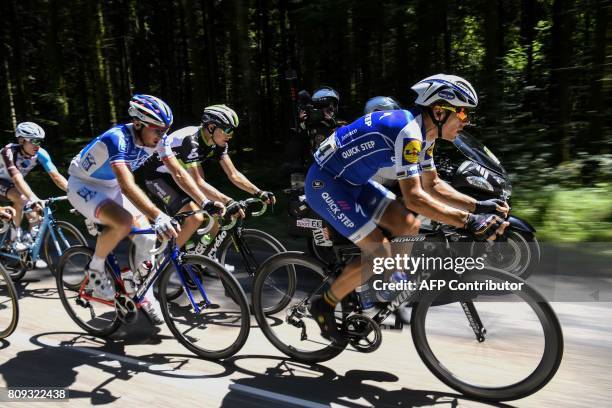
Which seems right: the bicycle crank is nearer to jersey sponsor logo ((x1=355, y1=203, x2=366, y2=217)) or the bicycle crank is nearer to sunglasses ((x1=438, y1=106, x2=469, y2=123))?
jersey sponsor logo ((x1=355, y1=203, x2=366, y2=217))

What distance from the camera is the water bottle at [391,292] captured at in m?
3.71

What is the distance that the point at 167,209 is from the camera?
241 inches

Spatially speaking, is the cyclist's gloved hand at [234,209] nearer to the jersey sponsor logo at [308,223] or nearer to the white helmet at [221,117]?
the jersey sponsor logo at [308,223]

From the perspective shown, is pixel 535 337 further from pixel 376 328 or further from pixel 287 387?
pixel 287 387

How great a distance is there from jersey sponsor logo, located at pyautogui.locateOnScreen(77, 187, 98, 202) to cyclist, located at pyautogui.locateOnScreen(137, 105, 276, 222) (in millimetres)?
1168

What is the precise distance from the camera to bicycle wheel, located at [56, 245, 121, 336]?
5.05 metres

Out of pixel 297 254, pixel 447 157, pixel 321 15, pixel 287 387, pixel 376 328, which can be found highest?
pixel 321 15

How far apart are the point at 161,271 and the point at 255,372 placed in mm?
1229

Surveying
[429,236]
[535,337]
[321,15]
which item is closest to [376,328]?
[429,236]

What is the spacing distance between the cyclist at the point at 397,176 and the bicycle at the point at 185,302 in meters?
0.82

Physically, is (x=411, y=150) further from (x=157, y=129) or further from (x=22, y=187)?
(x=22, y=187)

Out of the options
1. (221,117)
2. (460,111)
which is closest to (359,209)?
(460,111)

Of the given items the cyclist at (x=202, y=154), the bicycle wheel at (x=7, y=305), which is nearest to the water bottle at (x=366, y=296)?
the cyclist at (x=202, y=154)

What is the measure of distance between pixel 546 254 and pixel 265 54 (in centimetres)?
2058
